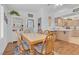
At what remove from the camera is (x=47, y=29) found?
1979 mm

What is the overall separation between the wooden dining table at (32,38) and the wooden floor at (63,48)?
22 centimetres

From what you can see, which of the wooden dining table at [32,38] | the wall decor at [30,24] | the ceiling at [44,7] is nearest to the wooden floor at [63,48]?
the wooden dining table at [32,38]

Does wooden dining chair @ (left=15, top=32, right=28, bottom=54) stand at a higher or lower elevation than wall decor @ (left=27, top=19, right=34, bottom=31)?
lower

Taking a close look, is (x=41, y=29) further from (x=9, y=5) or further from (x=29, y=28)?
(x=9, y=5)

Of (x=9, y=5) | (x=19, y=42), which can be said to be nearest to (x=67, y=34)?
(x=19, y=42)

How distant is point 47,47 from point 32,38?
270 mm

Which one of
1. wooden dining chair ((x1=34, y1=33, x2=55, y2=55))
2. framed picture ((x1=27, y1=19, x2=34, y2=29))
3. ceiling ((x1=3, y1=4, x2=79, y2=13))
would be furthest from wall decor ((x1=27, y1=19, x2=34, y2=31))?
wooden dining chair ((x1=34, y1=33, x2=55, y2=55))

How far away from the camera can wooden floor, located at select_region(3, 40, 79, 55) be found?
1.96 metres

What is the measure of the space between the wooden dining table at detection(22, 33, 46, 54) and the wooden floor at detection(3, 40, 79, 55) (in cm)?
22

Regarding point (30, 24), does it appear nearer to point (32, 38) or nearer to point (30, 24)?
point (30, 24)

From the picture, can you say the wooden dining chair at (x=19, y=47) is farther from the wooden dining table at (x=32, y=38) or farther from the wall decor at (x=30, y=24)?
the wall decor at (x=30, y=24)

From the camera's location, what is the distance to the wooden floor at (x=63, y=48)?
1961 mm

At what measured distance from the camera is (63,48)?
1976 mm

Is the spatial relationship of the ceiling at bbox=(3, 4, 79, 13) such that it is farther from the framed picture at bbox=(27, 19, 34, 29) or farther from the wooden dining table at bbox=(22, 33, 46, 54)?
the wooden dining table at bbox=(22, 33, 46, 54)
